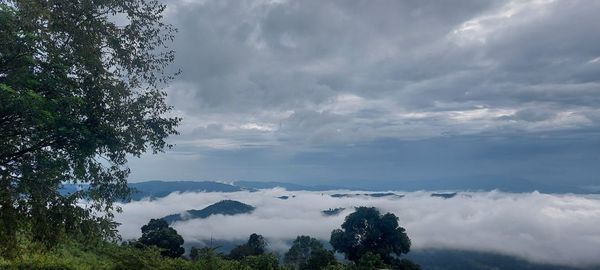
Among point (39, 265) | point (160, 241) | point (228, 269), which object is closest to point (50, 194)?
point (39, 265)

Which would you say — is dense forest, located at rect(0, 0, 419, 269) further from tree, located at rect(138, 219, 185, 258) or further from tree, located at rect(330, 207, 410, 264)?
tree, located at rect(330, 207, 410, 264)

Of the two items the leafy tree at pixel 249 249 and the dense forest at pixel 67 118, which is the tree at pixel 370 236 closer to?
the leafy tree at pixel 249 249

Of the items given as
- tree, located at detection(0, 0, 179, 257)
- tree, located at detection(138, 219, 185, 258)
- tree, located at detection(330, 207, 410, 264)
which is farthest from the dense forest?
tree, located at detection(330, 207, 410, 264)

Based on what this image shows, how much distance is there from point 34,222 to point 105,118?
11.4 feet

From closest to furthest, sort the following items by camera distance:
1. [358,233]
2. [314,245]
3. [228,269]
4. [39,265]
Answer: [39,265]
[228,269]
[358,233]
[314,245]

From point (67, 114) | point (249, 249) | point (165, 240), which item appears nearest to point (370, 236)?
point (249, 249)

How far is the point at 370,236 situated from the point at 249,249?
16088 millimetres

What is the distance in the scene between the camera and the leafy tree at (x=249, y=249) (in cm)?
5725

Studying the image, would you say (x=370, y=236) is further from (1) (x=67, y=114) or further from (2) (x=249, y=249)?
(1) (x=67, y=114)

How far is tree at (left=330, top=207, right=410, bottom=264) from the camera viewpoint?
61.2m

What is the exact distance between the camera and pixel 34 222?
12.7 metres

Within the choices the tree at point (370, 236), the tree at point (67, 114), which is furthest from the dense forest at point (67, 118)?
the tree at point (370, 236)

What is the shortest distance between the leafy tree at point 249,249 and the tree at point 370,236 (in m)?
10.6

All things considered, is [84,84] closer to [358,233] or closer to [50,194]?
[50,194]
